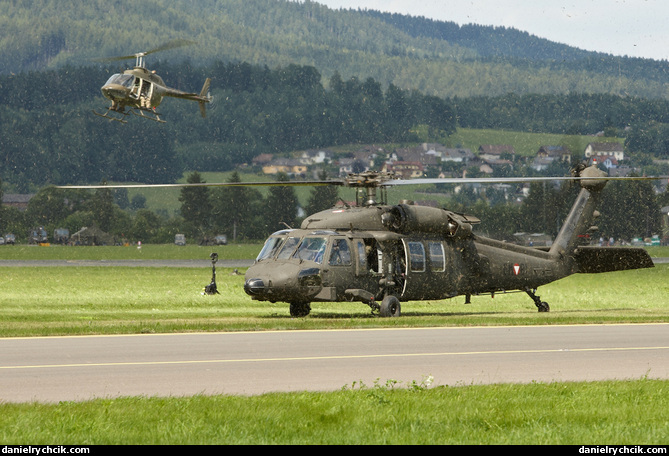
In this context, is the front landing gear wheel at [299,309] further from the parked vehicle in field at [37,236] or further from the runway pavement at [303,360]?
the parked vehicle in field at [37,236]

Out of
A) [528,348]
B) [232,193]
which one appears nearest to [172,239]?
[232,193]

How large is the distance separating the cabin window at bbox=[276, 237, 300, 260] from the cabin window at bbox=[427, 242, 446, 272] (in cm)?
395

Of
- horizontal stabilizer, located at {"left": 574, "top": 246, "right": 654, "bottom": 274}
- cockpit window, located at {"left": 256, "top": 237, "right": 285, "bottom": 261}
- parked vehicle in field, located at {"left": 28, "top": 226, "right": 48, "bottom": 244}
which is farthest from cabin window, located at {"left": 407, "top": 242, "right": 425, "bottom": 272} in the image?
parked vehicle in field, located at {"left": 28, "top": 226, "right": 48, "bottom": 244}

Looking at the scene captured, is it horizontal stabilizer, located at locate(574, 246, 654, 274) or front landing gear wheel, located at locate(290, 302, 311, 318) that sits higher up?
horizontal stabilizer, located at locate(574, 246, 654, 274)

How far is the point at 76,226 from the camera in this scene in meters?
198

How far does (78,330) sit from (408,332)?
6870 mm

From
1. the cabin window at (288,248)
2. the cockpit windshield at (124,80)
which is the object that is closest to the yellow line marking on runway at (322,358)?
the cabin window at (288,248)

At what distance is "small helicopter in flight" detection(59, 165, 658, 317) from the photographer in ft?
77.6

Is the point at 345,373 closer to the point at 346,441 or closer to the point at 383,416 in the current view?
the point at 383,416

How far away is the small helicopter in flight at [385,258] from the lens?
77.6 feet

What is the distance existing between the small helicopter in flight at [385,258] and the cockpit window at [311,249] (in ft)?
0.08

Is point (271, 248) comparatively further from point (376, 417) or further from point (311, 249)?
point (376, 417)

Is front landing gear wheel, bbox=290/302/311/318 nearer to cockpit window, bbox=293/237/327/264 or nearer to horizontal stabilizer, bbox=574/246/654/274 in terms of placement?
cockpit window, bbox=293/237/327/264

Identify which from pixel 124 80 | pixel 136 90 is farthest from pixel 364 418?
pixel 124 80
